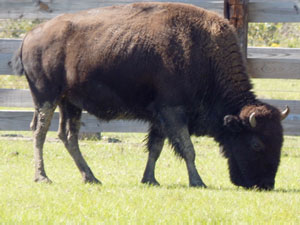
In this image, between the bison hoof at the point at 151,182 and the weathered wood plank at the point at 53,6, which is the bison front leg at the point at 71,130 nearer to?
the bison hoof at the point at 151,182

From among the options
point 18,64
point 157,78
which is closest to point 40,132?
point 18,64

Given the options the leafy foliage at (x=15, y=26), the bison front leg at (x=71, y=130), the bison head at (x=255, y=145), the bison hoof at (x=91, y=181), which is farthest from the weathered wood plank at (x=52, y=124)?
the leafy foliage at (x=15, y=26)

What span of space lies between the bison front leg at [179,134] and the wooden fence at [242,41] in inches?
128

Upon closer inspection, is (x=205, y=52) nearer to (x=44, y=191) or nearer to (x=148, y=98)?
(x=148, y=98)

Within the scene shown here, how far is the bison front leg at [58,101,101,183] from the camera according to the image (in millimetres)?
8625

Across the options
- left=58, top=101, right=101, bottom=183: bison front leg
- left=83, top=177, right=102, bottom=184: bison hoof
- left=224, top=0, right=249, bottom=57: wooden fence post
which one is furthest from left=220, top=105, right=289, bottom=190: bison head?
left=224, top=0, right=249, bottom=57: wooden fence post

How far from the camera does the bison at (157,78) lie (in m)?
7.93

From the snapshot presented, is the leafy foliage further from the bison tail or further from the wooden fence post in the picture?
the bison tail

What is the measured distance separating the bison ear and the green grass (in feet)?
2.43

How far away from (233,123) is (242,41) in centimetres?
327

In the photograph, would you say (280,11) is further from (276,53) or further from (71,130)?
(71,130)

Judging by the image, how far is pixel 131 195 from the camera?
6863 mm

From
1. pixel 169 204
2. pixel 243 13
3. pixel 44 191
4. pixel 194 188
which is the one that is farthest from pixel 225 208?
pixel 243 13

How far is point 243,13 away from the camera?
10.8 meters
